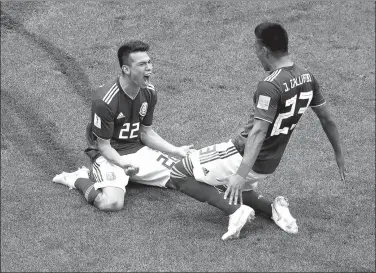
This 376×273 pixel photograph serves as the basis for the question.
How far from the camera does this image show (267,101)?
5957 millimetres

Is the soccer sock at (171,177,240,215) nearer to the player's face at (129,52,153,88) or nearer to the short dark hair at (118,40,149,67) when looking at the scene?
the player's face at (129,52,153,88)

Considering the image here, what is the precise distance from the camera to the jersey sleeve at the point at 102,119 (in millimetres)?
6852

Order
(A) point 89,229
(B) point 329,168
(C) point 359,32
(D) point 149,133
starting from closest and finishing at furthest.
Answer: (A) point 89,229 → (D) point 149,133 → (B) point 329,168 → (C) point 359,32

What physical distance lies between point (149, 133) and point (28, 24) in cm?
430

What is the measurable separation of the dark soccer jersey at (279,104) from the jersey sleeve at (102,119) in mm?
1188

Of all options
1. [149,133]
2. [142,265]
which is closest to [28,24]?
[149,133]

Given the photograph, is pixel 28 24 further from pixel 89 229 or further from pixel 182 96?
pixel 89 229

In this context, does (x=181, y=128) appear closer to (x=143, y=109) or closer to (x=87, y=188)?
(x=143, y=109)

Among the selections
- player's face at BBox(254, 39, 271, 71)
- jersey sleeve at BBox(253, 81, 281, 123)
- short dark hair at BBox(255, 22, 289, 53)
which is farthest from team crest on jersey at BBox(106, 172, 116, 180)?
short dark hair at BBox(255, 22, 289, 53)

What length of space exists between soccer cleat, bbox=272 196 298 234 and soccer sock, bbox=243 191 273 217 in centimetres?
10

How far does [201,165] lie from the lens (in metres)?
6.57

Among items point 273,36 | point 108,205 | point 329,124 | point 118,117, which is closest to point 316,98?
point 329,124

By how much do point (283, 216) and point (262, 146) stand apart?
685 mm

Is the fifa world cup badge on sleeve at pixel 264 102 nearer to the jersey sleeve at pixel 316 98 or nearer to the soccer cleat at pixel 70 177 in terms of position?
the jersey sleeve at pixel 316 98
